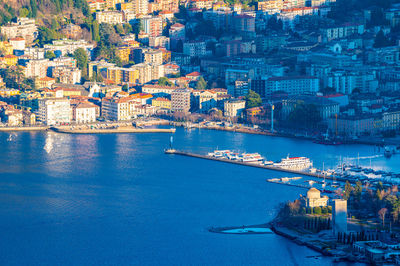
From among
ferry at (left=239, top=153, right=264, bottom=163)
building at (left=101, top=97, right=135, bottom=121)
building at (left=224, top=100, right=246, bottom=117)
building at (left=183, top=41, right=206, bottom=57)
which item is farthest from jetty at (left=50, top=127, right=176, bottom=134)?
building at (left=183, top=41, right=206, bottom=57)

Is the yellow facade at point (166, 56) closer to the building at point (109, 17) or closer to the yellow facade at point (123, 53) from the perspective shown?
the yellow facade at point (123, 53)

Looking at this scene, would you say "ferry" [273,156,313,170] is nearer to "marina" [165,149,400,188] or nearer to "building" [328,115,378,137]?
"marina" [165,149,400,188]

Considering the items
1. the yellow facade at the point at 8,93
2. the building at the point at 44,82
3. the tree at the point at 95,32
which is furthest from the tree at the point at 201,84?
the tree at the point at 95,32

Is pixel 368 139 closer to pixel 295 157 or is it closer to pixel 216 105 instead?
pixel 295 157

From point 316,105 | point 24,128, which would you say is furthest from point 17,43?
point 316,105

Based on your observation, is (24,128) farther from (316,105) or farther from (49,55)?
(49,55)

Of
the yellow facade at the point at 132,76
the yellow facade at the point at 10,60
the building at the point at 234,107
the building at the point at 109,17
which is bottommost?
the building at the point at 234,107
